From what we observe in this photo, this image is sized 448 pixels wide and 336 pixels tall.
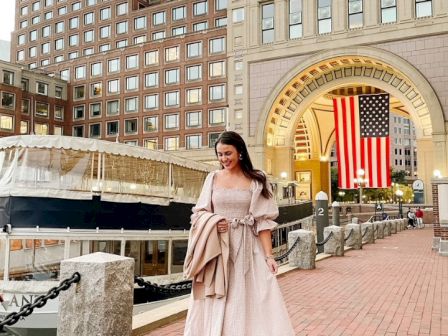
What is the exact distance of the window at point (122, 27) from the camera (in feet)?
246

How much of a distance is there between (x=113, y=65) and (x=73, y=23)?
57.0 feet

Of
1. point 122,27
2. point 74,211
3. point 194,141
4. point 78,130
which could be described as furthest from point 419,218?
point 122,27

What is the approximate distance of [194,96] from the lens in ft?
199

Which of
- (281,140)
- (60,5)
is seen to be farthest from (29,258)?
(60,5)

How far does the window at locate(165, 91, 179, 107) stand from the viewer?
202 feet

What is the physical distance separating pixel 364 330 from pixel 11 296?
8276 mm

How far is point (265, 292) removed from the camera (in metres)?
4.89

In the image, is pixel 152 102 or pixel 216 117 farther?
pixel 152 102

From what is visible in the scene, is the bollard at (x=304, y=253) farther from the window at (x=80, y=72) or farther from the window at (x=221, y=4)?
the window at (x=80, y=72)

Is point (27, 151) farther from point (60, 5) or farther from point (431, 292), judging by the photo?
point (60, 5)

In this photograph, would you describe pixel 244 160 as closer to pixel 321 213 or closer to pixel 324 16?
pixel 321 213

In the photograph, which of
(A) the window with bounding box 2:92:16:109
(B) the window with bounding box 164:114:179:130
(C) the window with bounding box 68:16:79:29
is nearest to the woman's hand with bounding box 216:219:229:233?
(B) the window with bounding box 164:114:179:130

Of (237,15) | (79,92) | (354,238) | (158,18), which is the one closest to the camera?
(354,238)

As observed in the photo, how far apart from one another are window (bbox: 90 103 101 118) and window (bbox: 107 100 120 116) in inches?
60.6
